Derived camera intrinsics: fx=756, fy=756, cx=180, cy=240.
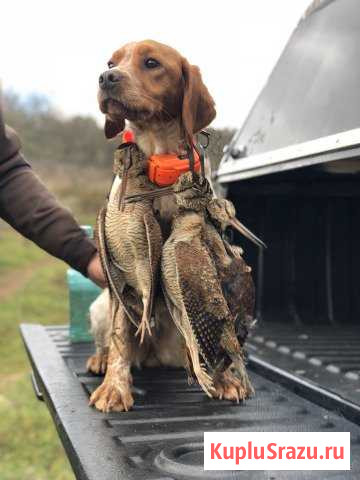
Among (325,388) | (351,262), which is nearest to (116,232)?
(325,388)

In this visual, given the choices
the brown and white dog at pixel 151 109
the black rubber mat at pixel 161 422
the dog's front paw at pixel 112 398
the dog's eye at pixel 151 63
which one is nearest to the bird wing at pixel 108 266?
the brown and white dog at pixel 151 109

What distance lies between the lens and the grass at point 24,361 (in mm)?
4766

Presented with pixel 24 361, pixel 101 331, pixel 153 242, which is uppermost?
pixel 153 242

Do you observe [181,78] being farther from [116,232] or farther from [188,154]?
[116,232]

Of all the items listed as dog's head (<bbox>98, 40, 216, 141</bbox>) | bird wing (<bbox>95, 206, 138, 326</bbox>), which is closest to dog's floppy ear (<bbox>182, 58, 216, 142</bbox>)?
dog's head (<bbox>98, 40, 216, 141</bbox>)

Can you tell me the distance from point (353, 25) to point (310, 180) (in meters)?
0.79

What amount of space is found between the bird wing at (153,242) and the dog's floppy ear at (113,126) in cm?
36

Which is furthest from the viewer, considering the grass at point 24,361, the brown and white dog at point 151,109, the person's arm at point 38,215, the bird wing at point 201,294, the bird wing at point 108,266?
the grass at point 24,361

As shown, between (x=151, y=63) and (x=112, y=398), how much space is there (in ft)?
3.36

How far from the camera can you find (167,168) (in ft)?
7.44

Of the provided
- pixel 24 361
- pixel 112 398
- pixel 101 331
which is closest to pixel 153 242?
pixel 112 398

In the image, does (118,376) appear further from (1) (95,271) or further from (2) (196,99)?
Result: (2) (196,99)

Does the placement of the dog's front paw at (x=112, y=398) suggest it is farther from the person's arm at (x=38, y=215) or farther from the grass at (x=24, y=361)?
the grass at (x=24, y=361)

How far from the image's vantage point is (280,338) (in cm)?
335
